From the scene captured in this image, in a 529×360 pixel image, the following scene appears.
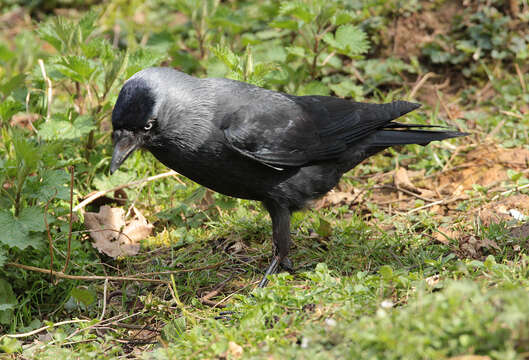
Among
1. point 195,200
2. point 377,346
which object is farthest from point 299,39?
point 377,346

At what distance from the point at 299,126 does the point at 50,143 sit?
6.40ft

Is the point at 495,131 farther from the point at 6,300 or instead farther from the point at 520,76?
the point at 6,300

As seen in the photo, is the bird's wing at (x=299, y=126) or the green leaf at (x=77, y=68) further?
the green leaf at (x=77, y=68)

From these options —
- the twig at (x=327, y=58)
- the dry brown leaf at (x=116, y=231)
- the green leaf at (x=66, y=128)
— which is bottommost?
the dry brown leaf at (x=116, y=231)

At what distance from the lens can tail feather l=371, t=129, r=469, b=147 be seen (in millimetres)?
4586

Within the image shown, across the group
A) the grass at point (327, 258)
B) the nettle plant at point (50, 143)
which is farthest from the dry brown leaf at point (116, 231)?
the nettle plant at point (50, 143)

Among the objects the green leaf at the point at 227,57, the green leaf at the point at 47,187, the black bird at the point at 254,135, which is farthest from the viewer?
the green leaf at the point at 227,57

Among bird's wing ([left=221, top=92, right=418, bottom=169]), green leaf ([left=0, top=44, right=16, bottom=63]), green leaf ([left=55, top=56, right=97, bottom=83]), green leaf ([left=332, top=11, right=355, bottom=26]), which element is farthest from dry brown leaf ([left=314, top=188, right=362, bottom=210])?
green leaf ([left=0, top=44, right=16, bottom=63])

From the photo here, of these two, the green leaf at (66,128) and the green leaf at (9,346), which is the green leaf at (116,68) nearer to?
the green leaf at (66,128)

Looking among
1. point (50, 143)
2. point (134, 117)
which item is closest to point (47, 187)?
point (50, 143)

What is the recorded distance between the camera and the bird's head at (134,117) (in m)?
3.72

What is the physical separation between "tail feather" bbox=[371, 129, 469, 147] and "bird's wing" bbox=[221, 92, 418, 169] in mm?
83

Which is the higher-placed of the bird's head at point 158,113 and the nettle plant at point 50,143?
the bird's head at point 158,113

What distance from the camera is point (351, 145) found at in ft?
15.0
